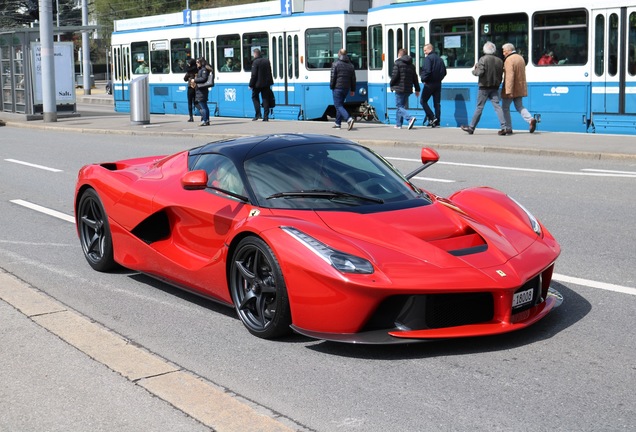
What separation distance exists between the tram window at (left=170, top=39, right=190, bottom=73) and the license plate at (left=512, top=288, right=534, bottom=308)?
29.7 metres

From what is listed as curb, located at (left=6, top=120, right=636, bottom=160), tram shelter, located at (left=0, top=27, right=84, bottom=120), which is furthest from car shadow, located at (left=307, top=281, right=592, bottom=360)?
tram shelter, located at (left=0, top=27, right=84, bottom=120)

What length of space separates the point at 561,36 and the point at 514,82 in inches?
65.9

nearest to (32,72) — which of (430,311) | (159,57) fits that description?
Result: (159,57)

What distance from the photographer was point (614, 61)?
1956cm

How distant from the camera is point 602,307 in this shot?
6.45 metres

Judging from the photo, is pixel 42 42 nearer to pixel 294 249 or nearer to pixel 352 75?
pixel 352 75

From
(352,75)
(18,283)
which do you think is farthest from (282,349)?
(352,75)

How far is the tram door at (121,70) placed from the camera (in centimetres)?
3891

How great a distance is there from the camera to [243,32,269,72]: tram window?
30344mm

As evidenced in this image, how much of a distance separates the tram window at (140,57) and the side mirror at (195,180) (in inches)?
1238

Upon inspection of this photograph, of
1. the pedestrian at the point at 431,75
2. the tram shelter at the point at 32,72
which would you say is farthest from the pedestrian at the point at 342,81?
the tram shelter at the point at 32,72

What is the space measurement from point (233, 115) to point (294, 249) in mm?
27158

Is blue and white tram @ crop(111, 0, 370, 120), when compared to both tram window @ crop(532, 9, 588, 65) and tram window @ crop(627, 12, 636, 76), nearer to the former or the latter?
tram window @ crop(532, 9, 588, 65)

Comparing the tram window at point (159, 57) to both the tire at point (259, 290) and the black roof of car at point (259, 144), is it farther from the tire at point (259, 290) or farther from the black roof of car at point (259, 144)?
the tire at point (259, 290)
